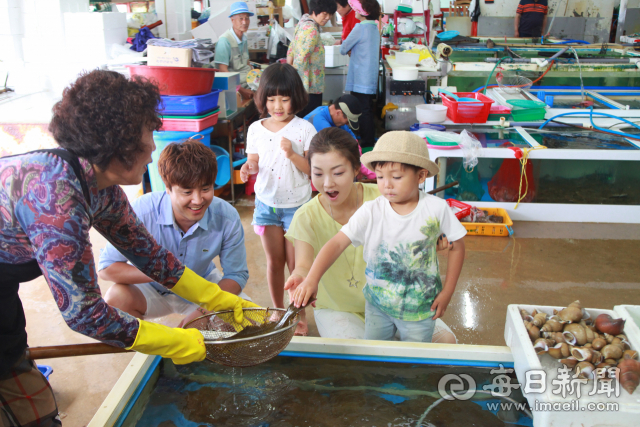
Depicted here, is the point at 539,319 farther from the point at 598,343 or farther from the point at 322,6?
the point at 322,6

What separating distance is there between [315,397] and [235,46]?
447cm

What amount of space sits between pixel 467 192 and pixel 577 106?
176cm

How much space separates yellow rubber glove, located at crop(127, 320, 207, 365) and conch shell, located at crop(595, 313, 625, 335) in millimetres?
1235

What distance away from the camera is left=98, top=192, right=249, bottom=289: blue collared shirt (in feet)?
6.71

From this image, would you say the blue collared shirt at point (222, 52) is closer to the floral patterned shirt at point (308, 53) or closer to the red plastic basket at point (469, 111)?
the floral patterned shirt at point (308, 53)

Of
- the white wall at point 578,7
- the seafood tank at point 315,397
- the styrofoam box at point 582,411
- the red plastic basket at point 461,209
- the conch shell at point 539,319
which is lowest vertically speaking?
the red plastic basket at point 461,209

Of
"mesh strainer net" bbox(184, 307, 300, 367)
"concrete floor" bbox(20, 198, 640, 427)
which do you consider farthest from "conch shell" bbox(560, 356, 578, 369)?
"concrete floor" bbox(20, 198, 640, 427)

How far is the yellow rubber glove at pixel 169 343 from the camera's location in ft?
4.18

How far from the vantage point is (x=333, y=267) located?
6.75 feet

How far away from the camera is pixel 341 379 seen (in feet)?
5.09

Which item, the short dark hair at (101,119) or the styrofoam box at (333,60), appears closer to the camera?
the short dark hair at (101,119)

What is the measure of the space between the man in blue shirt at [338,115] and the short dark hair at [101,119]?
2.38 metres

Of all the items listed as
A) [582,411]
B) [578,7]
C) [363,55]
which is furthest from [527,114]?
[578,7]

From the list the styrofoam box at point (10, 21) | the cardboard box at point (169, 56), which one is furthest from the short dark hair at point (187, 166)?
the styrofoam box at point (10, 21)
